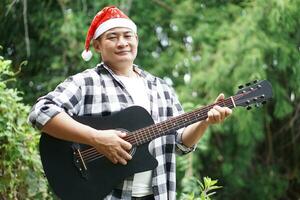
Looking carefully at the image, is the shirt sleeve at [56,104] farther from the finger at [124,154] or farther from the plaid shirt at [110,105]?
the finger at [124,154]

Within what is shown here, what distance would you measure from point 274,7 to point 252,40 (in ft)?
1.02

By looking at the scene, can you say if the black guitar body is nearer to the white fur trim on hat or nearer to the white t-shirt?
the white t-shirt

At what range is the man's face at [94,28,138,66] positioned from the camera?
2266 millimetres

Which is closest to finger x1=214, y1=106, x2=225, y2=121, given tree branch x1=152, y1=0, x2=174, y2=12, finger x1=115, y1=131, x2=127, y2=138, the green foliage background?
finger x1=115, y1=131, x2=127, y2=138

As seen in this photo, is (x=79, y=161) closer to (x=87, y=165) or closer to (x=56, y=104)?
(x=87, y=165)

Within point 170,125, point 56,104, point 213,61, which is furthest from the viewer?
point 213,61

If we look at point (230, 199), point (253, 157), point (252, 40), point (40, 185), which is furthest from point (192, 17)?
point (40, 185)

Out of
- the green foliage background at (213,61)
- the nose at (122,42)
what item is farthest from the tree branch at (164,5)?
the nose at (122,42)

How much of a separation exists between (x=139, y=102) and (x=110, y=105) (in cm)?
12

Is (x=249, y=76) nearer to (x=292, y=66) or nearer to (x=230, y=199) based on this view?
(x=292, y=66)

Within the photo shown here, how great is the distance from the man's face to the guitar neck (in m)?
0.29

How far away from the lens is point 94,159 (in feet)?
7.18

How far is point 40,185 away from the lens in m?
3.04

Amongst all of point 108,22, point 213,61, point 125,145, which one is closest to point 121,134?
point 125,145
